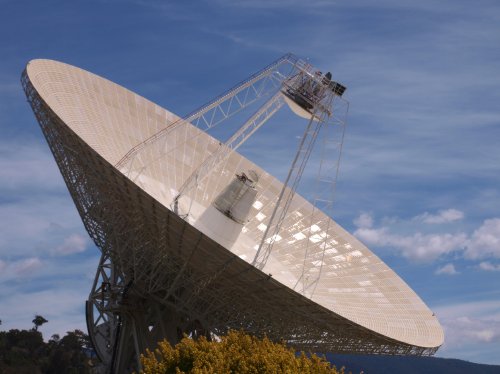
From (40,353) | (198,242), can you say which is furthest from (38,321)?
(198,242)

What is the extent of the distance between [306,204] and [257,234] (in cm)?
551

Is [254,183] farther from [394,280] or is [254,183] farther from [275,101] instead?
[394,280]

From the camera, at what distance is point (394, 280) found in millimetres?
46188

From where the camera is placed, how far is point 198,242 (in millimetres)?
33312

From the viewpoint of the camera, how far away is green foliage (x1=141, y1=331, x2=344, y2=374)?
26281mm

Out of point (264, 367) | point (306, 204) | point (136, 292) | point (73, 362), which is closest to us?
point (264, 367)

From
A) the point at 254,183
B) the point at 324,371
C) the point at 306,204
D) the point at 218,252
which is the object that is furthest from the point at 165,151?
the point at 324,371

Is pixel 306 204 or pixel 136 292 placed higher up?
pixel 306 204

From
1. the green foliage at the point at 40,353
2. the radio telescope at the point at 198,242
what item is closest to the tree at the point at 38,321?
the green foliage at the point at 40,353

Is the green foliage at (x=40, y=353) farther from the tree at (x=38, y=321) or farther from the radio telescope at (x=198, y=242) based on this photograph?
the radio telescope at (x=198, y=242)

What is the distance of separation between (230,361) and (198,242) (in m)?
7.35

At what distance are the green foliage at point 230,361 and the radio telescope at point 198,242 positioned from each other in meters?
5.36

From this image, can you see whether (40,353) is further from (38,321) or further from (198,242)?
(198,242)

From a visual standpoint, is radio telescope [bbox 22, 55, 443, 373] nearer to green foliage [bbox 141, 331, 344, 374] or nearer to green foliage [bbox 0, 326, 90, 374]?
green foliage [bbox 141, 331, 344, 374]
